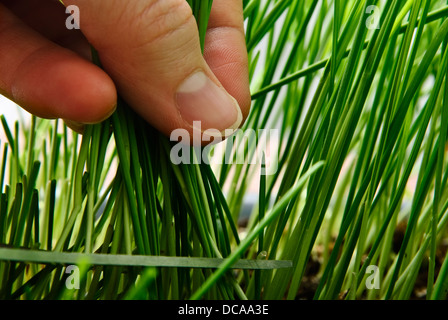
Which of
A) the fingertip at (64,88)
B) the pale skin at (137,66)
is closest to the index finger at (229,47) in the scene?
the pale skin at (137,66)

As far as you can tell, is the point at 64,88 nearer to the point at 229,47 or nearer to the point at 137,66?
the point at 137,66

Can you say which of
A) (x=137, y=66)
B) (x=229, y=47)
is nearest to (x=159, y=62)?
(x=137, y=66)

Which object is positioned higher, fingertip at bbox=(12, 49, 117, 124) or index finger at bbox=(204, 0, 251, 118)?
index finger at bbox=(204, 0, 251, 118)

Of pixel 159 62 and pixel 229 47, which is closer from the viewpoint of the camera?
pixel 159 62

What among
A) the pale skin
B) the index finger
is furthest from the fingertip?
the index finger

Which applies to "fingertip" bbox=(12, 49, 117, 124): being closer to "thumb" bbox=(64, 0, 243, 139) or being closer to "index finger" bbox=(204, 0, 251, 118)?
"thumb" bbox=(64, 0, 243, 139)

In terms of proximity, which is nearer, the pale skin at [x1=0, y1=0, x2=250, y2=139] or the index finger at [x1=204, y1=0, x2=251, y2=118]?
the pale skin at [x1=0, y1=0, x2=250, y2=139]
